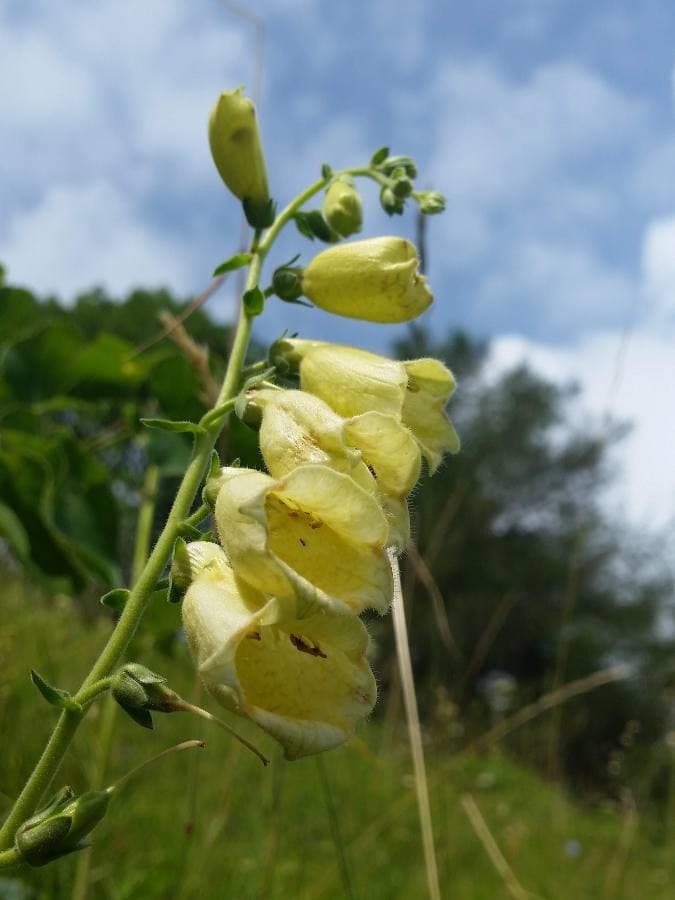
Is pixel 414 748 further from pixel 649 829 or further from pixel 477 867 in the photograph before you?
pixel 649 829

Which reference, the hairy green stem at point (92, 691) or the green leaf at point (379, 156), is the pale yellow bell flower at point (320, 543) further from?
the green leaf at point (379, 156)

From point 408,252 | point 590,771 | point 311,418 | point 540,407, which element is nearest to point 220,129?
point 408,252

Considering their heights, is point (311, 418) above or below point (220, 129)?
below

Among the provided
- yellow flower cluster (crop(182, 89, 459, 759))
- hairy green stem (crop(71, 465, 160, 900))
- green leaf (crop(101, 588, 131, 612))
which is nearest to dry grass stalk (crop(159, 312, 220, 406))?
hairy green stem (crop(71, 465, 160, 900))

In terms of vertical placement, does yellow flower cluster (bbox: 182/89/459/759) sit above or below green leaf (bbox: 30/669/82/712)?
above

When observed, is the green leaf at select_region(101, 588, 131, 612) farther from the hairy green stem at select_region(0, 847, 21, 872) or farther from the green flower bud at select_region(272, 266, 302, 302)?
the green flower bud at select_region(272, 266, 302, 302)

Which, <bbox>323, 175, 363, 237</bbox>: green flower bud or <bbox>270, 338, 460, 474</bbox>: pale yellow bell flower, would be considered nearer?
<bbox>270, 338, 460, 474</bbox>: pale yellow bell flower

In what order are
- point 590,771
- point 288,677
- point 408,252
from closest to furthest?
point 288,677 < point 408,252 < point 590,771
